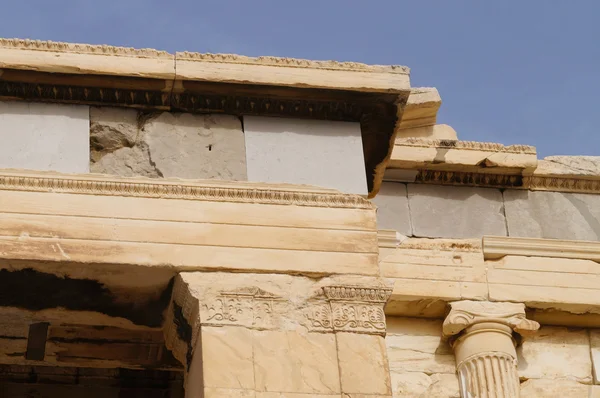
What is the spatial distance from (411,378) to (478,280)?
0.89m

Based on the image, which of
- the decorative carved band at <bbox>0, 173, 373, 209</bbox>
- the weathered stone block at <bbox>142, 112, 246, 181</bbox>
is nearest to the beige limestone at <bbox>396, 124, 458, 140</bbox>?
the weathered stone block at <bbox>142, 112, 246, 181</bbox>

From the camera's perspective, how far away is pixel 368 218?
9.20 m

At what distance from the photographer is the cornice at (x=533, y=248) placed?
36.1 feet

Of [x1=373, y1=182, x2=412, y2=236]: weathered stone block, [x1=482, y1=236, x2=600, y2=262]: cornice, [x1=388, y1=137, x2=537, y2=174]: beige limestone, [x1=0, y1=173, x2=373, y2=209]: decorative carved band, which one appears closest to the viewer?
[x1=0, y1=173, x2=373, y2=209]: decorative carved band

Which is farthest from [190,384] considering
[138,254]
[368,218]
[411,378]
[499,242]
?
[499,242]

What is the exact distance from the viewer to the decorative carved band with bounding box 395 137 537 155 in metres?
11.4

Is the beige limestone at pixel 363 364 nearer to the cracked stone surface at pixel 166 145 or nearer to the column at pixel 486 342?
the cracked stone surface at pixel 166 145

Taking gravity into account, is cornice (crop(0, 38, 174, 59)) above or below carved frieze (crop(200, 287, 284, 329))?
above

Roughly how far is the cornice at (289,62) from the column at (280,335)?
5.00 ft

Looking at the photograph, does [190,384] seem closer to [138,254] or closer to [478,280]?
[138,254]

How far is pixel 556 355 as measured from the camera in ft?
35.3

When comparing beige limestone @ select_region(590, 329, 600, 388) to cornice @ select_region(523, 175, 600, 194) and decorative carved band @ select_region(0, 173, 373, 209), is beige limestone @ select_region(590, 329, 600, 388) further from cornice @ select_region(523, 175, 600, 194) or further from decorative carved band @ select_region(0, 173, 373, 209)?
decorative carved band @ select_region(0, 173, 373, 209)

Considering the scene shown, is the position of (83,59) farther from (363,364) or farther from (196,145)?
(363,364)

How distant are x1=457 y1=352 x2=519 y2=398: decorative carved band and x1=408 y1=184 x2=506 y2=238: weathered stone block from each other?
1135mm
